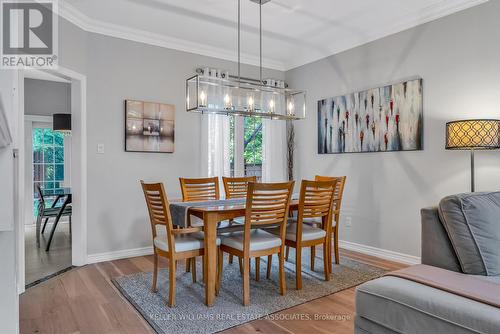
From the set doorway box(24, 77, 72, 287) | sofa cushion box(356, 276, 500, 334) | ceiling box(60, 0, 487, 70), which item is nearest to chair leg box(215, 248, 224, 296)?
sofa cushion box(356, 276, 500, 334)

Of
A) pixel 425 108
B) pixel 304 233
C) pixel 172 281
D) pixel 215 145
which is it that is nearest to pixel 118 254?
pixel 172 281

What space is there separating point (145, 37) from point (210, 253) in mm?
2871

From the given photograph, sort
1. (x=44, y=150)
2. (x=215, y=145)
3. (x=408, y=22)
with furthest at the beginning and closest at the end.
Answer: (x=44, y=150)
(x=215, y=145)
(x=408, y=22)

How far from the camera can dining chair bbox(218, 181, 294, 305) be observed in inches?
98.3

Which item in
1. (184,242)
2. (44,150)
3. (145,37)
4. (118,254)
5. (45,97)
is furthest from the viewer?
(44,150)

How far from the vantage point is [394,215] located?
12.2 feet

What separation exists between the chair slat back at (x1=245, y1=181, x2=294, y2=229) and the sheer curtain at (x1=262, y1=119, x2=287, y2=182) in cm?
248

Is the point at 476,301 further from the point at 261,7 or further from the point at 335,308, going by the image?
the point at 261,7

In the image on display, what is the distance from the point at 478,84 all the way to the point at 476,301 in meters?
2.53

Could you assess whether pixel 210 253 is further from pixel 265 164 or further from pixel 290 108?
pixel 265 164

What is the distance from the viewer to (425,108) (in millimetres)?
3461

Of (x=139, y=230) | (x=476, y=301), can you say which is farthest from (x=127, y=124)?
(x=476, y=301)

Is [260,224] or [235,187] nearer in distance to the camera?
[260,224]

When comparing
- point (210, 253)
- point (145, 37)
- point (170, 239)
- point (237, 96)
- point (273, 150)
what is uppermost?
point (145, 37)
